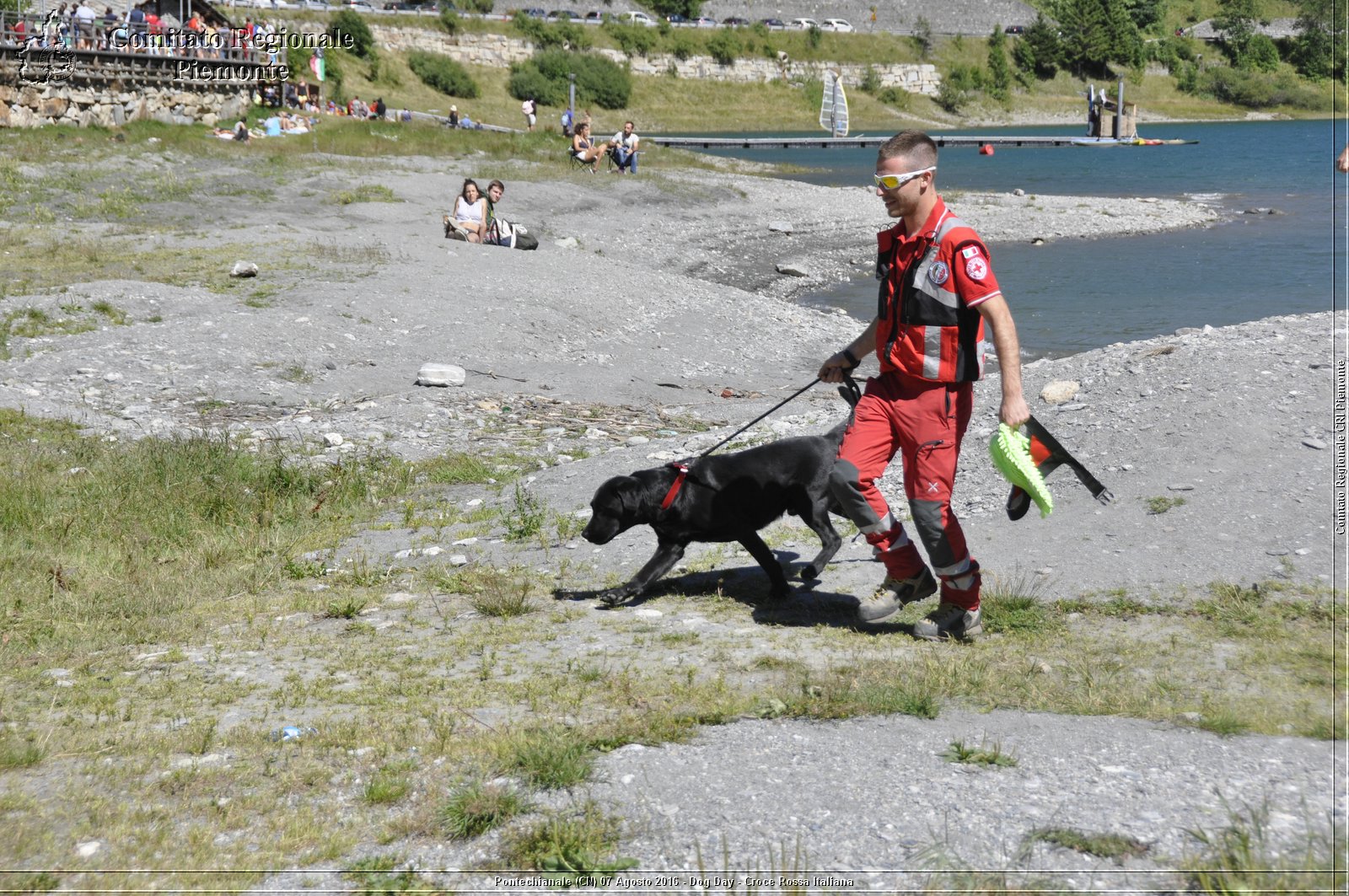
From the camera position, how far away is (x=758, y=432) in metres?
10.8

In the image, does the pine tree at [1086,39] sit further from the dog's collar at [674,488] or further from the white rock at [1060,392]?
the dog's collar at [674,488]

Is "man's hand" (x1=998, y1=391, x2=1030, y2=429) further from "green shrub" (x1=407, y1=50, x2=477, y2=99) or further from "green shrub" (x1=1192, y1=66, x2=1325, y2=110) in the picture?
"green shrub" (x1=1192, y1=66, x2=1325, y2=110)

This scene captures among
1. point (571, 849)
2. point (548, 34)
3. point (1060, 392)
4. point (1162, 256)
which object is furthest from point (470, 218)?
point (548, 34)

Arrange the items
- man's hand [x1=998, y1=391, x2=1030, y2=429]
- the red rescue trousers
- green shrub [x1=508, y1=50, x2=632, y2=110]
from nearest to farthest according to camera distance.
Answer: man's hand [x1=998, y1=391, x2=1030, y2=429], the red rescue trousers, green shrub [x1=508, y1=50, x2=632, y2=110]

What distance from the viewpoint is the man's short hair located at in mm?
5156

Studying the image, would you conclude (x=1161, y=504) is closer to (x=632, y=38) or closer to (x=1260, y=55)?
(x=632, y=38)

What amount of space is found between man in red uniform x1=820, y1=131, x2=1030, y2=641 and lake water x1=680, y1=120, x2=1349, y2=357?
2.83m

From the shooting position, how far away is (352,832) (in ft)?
12.7

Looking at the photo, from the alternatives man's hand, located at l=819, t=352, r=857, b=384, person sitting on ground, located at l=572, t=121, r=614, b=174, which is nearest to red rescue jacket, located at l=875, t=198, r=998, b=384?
man's hand, located at l=819, t=352, r=857, b=384

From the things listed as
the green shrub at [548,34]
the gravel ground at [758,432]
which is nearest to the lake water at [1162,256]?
the gravel ground at [758,432]

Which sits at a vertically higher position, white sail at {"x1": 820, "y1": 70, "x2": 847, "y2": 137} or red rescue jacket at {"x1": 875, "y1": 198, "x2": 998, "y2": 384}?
white sail at {"x1": 820, "y1": 70, "x2": 847, "y2": 137}

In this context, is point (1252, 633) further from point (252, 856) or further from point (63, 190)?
point (63, 190)

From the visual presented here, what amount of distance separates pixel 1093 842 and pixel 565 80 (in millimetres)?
90698

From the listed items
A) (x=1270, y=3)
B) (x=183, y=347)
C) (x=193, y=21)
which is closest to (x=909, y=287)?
(x=183, y=347)
